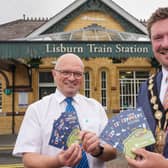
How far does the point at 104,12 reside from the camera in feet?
72.5

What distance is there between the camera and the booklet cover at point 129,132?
214 cm

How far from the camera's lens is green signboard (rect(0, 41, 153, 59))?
15.2 metres

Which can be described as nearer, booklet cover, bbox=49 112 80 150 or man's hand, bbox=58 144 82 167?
man's hand, bbox=58 144 82 167

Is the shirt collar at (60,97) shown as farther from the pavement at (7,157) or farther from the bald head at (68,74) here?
the pavement at (7,157)

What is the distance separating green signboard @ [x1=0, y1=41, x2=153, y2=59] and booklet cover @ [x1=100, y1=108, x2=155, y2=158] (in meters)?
13.0

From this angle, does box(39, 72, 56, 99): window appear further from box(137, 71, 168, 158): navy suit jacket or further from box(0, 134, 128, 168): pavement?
box(137, 71, 168, 158): navy suit jacket

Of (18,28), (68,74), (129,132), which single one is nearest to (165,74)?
(129,132)

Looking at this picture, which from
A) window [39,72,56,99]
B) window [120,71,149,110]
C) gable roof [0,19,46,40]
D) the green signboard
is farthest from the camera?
gable roof [0,19,46,40]

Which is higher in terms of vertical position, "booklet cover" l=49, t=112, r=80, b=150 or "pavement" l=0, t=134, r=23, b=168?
"booklet cover" l=49, t=112, r=80, b=150

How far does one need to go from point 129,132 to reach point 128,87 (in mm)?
19689

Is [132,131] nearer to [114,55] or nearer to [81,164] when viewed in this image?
[81,164]

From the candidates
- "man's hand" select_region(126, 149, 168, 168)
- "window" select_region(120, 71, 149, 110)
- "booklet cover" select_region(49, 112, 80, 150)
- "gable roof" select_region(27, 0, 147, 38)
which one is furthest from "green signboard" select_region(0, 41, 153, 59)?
"man's hand" select_region(126, 149, 168, 168)

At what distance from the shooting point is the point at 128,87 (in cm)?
2181

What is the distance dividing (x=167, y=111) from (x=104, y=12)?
66.3 feet
